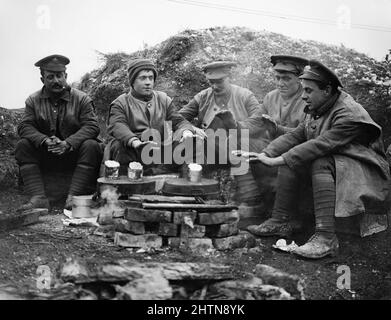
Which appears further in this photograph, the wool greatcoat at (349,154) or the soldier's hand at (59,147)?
the soldier's hand at (59,147)

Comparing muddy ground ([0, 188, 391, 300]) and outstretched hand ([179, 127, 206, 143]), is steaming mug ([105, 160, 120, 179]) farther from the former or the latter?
outstretched hand ([179, 127, 206, 143])

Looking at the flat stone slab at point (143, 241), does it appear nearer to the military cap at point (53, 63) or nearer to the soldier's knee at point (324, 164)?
the soldier's knee at point (324, 164)

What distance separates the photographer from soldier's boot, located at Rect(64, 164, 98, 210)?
20.0ft

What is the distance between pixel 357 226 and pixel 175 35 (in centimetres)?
536

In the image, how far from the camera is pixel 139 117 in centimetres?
613

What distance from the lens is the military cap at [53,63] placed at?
6.18m

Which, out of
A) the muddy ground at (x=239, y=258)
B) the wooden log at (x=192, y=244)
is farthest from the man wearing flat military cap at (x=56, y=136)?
the wooden log at (x=192, y=244)

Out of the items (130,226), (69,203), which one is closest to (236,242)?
(130,226)

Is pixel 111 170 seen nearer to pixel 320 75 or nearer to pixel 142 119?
pixel 142 119

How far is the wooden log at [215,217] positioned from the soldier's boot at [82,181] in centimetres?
212

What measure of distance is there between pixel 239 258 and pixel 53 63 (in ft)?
11.3

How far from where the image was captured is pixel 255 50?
8.56 meters
